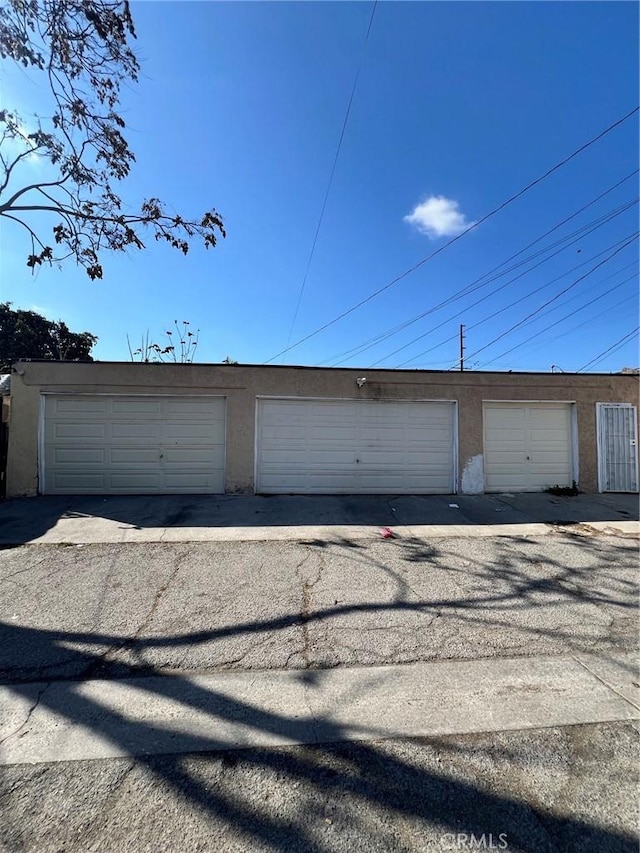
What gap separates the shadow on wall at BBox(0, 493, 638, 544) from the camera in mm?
7082

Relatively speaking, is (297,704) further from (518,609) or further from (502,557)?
(502,557)

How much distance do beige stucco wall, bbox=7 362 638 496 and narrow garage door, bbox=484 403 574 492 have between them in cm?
27

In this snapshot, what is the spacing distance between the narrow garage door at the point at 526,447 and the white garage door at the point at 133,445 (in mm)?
6421

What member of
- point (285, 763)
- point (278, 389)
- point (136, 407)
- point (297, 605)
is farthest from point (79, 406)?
point (285, 763)

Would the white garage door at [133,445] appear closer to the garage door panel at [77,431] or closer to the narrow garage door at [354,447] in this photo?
the garage door panel at [77,431]

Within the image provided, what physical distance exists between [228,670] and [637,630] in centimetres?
345

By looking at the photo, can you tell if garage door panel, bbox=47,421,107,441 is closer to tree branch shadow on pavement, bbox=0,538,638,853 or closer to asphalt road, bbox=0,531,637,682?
asphalt road, bbox=0,531,637,682

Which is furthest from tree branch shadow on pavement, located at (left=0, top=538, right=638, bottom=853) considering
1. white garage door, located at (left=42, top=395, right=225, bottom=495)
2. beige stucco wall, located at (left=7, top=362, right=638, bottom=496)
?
beige stucco wall, located at (left=7, top=362, right=638, bottom=496)

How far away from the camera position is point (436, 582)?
458cm

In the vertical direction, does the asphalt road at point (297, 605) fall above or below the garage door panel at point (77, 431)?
below

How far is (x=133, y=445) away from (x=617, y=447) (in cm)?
1151

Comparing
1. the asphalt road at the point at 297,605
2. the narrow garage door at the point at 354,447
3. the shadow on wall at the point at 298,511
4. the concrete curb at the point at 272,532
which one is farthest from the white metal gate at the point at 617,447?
the asphalt road at the point at 297,605

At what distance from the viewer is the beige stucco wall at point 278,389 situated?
882 cm

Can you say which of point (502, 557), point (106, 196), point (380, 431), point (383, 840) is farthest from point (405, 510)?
point (106, 196)
